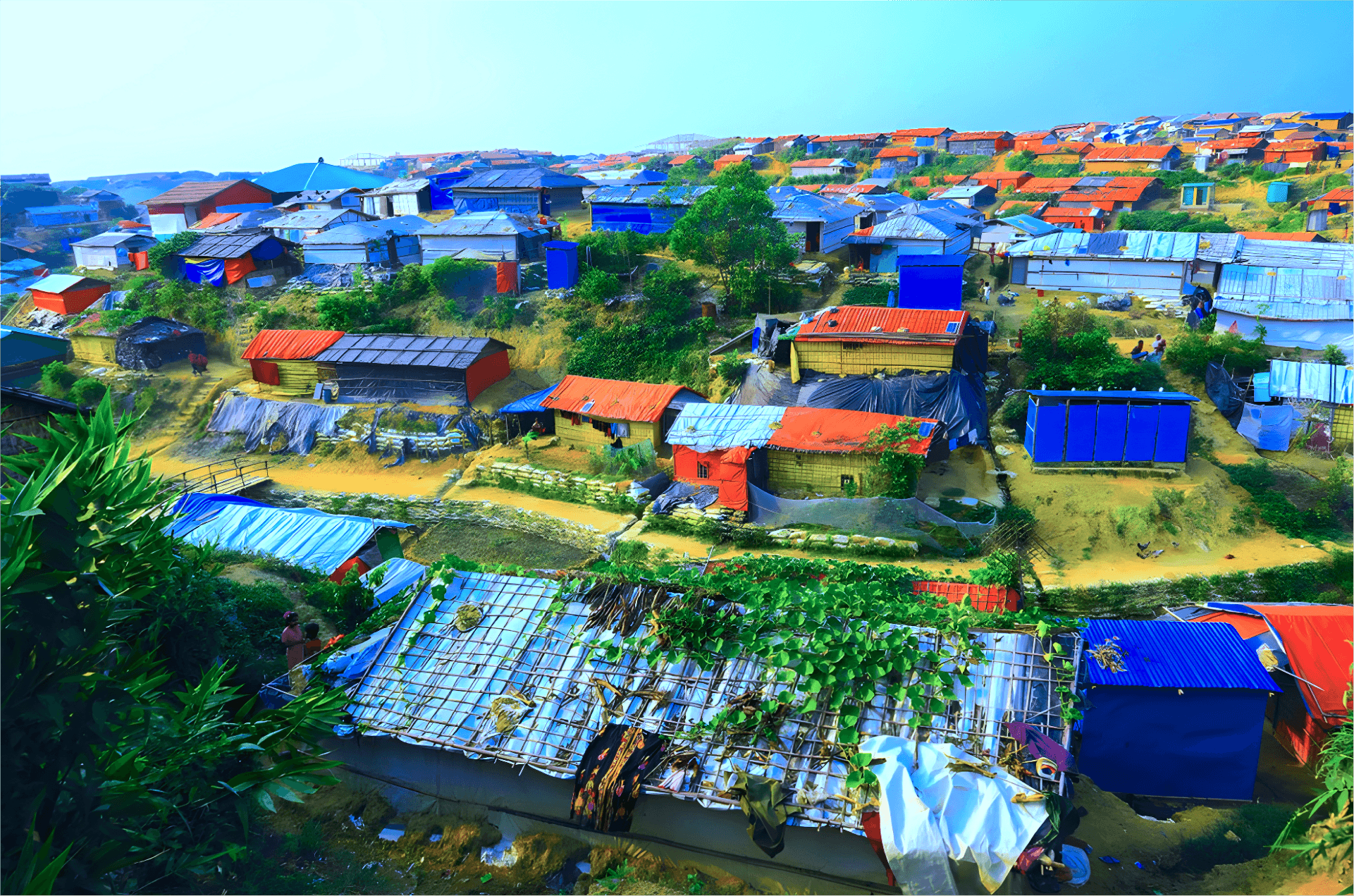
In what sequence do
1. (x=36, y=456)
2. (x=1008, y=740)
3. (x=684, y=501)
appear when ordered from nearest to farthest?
(x=36, y=456)
(x=1008, y=740)
(x=684, y=501)

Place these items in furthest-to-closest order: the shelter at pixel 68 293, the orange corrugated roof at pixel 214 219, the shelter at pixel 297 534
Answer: the orange corrugated roof at pixel 214 219
the shelter at pixel 68 293
the shelter at pixel 297 534

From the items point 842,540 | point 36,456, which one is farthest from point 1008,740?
point 842,540

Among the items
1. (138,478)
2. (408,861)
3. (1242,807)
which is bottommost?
(1242,807)

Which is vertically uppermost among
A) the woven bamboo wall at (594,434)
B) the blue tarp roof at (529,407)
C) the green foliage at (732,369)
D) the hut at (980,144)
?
the hut at (980,144)

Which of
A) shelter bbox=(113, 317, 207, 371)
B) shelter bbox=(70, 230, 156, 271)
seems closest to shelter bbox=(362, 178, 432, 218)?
shelter bbox=(70, 230, 156, 271)

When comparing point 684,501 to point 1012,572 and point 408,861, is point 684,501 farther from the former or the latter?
point 408,861

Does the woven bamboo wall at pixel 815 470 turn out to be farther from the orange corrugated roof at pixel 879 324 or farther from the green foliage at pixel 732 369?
the green foliage at pixel 732 369

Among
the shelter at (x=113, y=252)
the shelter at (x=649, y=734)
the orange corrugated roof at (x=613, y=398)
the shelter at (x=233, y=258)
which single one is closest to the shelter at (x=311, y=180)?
the shelter at (x=113, y=252)

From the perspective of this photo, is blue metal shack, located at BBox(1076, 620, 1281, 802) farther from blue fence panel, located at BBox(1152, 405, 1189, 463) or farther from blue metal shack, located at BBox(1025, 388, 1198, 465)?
blue fence panel, located at BBox(1152, 405, 1189, 463)
